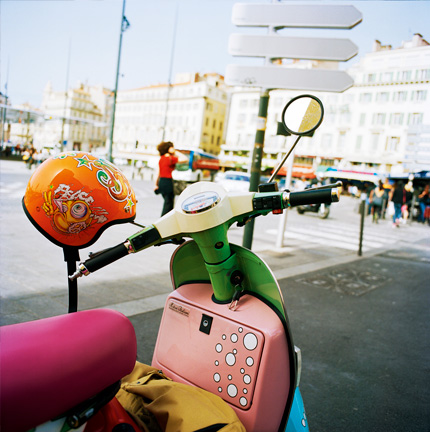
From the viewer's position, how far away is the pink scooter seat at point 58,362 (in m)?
0.74

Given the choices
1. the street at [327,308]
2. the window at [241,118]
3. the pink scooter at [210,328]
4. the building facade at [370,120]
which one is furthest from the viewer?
the window at [241,118]

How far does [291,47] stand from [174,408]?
4.24 m

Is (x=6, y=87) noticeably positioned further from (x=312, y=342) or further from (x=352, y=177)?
(x=312, y=342)

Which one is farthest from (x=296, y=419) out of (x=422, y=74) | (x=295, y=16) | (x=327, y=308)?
(x=422, y=74)

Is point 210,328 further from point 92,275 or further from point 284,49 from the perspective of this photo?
point 284,49

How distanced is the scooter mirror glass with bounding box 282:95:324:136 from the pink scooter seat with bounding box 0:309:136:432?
1060 mm

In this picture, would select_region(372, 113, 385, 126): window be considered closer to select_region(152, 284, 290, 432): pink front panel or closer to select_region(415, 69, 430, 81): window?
select_region(415, 69, 430, 81): window

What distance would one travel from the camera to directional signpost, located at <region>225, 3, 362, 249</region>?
4.24 meters

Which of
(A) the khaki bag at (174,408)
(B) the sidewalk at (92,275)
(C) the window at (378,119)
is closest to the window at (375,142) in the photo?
(C) the window at (378,119)

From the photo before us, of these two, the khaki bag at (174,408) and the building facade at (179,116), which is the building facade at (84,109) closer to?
the building facade at (179,116)

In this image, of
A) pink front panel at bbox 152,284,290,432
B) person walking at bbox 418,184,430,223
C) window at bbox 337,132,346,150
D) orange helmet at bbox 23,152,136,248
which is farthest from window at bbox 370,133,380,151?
orange helmet at bbox 23,152,136,248

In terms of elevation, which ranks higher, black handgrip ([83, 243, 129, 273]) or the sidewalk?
A: black handgrip ([83, 243, 129, 273])

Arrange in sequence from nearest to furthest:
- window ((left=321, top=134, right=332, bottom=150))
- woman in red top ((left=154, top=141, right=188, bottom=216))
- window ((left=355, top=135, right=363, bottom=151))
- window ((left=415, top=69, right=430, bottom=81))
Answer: window ((left=415, top=69, right=430, bottom=81)) → woman in red top ((left=154, top=141, right=188, bottom=216)) → window ((left=355, top=135, right=363, bottom=151)) → window ((left=321, top=134, right=332, bottom=150))

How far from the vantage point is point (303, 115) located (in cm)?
162
